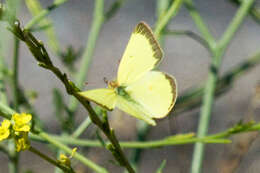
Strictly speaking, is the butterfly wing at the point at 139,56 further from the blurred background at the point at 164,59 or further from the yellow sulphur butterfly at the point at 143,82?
the blurred background at the point at 164,59

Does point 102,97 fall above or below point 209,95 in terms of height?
below

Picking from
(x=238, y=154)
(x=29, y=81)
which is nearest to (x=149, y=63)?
(x=238, y=154)

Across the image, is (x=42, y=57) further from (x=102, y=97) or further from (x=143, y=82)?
(x=143, y=82)

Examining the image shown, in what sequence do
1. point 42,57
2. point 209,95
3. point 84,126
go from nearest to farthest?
point 42,57, point 84,126, point 209,95

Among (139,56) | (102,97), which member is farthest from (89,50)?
(102,97)

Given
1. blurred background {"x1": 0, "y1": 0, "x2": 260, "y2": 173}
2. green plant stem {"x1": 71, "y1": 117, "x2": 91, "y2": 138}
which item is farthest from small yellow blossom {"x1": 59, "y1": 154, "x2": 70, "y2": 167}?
blurred background {"x1": 0, "y1": 0, "x2": 260, "y2": 173}

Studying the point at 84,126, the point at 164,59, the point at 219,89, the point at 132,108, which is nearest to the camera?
the point at 132,108

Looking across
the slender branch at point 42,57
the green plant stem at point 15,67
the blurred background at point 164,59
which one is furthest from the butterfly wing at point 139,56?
the blurred background at point 164,59

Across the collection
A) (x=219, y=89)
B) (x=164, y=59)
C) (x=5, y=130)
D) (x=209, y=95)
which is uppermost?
(x=164, y=59)
